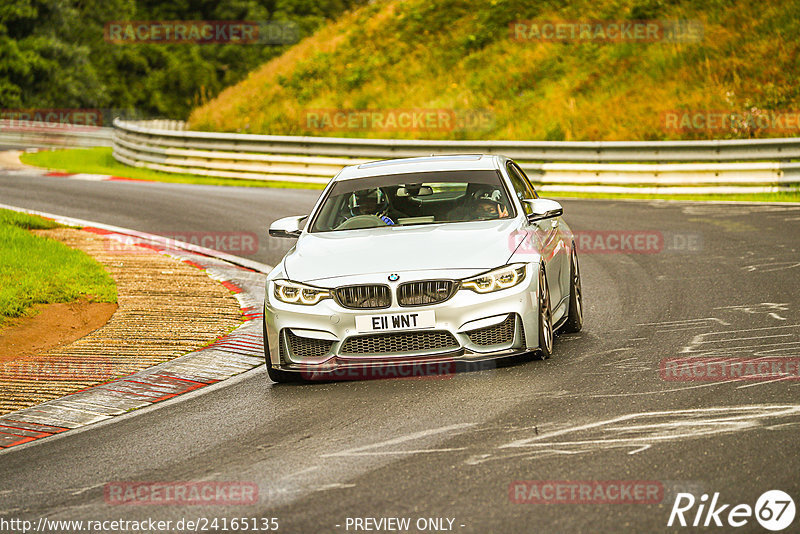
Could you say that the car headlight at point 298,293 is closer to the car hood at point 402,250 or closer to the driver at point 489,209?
the car hood at point 402,250

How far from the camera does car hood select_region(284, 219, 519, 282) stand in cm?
798

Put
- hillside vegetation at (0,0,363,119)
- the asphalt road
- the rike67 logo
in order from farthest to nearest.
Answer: hillside vegetation at (0,0,363,119), the asphalt road, the rike67 logo

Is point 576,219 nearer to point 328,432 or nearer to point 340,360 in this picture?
point 340,360

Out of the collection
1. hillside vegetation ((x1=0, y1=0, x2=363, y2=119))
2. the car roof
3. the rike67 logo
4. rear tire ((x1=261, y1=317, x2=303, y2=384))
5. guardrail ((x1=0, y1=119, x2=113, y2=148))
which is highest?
hillside vegetation ((x1=0, y1=0, x2=363, y2=119))

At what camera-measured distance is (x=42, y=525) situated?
17.4 ft

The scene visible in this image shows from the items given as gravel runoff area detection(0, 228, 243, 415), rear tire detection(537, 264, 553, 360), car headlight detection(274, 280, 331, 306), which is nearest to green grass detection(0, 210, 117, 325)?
gravel runoff area detection(0, 228, 243, 415)

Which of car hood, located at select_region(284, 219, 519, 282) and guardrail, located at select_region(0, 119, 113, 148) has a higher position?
guardrail, located at select_region(0, 119, 113, 148)

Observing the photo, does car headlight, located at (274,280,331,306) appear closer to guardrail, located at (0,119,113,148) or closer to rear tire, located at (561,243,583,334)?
rear tire, located at (561,243,583,334)

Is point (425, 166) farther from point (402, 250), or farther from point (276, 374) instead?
point (276, 374)

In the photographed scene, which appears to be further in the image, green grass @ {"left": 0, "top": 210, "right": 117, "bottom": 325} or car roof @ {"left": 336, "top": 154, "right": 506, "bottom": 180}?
green grass @ {"left": 0, "top": 210, "right": 117, "bottom": 325}

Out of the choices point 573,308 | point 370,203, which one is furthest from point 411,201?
point 573,308

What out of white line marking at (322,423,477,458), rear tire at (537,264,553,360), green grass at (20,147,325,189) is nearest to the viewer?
white line marking at (322,423,477,458)

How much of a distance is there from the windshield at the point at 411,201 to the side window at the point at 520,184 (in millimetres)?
191

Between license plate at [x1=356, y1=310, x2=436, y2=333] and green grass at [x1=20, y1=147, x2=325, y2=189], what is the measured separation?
16.8 meters
